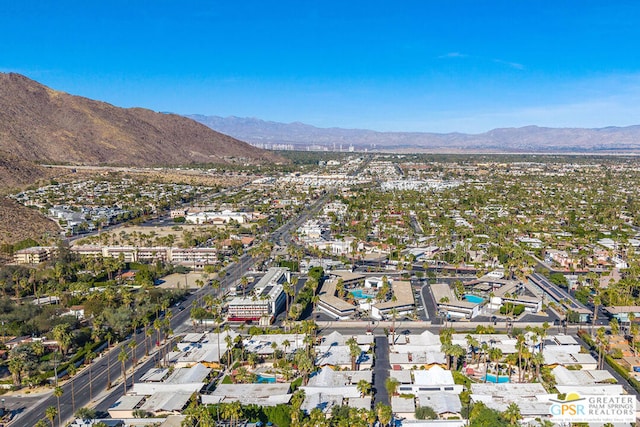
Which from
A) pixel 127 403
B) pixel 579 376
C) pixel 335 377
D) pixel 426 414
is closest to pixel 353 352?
pixel 335 377

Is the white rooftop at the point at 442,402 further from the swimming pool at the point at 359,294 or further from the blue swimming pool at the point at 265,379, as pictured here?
the swimming pool at the point at 359,294

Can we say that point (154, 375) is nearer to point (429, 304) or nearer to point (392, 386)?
point (392, 386)

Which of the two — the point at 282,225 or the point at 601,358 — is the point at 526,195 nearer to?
the point at 282,225

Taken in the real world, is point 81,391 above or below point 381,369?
below

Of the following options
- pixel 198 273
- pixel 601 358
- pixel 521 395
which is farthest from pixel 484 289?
pixel 198 273

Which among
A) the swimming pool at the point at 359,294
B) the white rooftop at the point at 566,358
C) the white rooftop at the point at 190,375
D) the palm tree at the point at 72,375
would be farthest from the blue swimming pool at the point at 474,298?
the palm tree at the point at 72,375

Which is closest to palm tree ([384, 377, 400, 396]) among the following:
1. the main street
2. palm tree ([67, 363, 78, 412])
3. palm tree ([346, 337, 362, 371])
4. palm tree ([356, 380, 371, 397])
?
palm tree ([356, 380, 371, 397])

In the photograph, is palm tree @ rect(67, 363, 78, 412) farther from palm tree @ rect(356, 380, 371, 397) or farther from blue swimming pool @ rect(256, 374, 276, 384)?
palm tree @ rect(356, 380, 371, 397)
